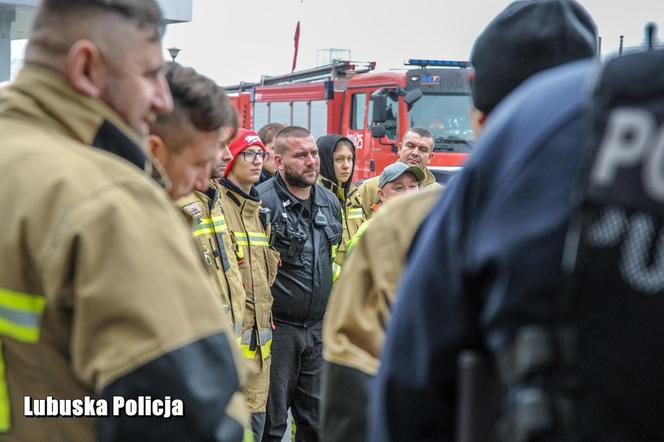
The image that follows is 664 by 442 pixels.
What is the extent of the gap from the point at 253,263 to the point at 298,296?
0.84 metres

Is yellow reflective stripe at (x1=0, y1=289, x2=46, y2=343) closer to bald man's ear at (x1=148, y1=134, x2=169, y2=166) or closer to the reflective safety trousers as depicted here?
bald man's ear at (x1=148, y1=134, x2=169, y2=166)

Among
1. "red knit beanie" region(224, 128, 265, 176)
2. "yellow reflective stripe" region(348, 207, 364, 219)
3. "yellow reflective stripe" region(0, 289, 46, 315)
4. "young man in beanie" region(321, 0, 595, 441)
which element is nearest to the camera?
"yellow reflective stripe" region(0, 289, 46, 315)

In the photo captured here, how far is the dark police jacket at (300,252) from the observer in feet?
23.6

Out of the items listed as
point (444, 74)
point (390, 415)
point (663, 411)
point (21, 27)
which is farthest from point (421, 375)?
point (21, 27)

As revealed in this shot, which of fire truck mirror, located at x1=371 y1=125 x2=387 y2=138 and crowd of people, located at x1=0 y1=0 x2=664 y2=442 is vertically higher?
crowd of people, located at x1=0 y1=0 x2=664 y2=442

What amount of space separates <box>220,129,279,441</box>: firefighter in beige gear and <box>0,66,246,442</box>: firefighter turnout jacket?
4141mm

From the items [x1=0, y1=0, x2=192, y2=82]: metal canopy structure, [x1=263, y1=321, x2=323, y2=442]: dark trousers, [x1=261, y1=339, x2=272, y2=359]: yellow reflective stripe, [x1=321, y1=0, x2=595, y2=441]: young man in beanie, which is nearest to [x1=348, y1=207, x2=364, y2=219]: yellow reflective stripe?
[x1=263, y1=321, x2=323, y2=442]: dark trousers

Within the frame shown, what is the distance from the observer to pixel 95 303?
1843mm

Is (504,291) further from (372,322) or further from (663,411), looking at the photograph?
(372,322)

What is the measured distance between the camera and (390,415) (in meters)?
1.57

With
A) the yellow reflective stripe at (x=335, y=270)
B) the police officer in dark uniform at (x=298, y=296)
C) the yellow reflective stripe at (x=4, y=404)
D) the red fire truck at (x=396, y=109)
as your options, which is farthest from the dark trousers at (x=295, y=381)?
the red fire truck at (x=396, y=109)

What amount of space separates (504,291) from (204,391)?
789 millimetres

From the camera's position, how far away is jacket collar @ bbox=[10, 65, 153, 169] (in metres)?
2.10

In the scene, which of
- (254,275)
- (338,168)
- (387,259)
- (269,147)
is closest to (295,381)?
(254,275)
